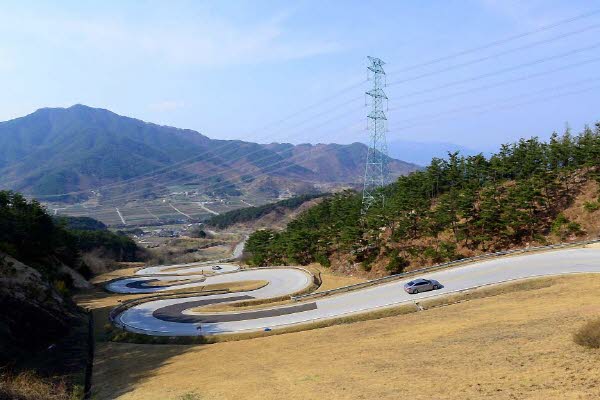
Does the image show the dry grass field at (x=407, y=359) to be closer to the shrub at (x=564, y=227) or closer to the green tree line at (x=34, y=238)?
the shrub at (x=564, y=227)

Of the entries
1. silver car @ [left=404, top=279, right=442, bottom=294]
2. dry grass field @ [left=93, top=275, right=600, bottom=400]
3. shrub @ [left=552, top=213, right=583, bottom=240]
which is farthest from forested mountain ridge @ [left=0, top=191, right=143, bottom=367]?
shrub @ [left=552, top=213, right=583, bottom=240]

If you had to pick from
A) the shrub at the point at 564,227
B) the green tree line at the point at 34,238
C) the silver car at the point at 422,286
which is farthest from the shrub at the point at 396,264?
the green tree line at the point at 34,238

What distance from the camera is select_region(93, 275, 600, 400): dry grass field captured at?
39.9 ft

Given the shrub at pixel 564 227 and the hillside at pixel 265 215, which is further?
the hillside at pixel 265 215

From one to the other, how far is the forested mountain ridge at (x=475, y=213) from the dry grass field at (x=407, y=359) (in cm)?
1526

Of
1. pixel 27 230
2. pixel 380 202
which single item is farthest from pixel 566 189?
pixel 27 230

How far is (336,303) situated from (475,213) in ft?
66.5

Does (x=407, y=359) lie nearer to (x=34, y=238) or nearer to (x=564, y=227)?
(x=564, y=227)

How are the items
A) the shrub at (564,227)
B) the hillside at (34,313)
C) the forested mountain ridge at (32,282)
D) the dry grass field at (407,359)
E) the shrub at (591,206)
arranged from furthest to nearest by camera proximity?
the shrub at (591,206) < the shrub at (564,227) < the forested mountain ridge at (32,282) < the hillside at (34,313) < the dry grass field at (407,359)

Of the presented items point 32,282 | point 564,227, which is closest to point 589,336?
point 564,227

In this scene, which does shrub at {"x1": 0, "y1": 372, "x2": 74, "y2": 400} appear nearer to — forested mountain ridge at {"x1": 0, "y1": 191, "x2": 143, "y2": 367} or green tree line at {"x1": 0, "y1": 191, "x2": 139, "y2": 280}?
forested mountain ridge at {"x1": 0, "y1": 191, "x2": 143, "y2": 367}

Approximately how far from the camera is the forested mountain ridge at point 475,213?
40094 mm

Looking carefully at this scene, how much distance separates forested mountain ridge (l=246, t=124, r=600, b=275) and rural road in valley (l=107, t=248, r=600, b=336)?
7.34 metres

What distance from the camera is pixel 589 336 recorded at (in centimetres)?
1338
